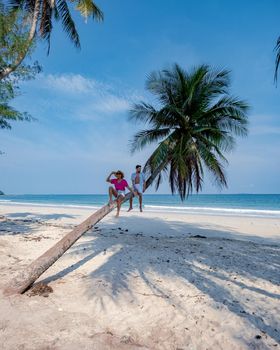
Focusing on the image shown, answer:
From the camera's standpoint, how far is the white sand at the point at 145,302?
3.04m

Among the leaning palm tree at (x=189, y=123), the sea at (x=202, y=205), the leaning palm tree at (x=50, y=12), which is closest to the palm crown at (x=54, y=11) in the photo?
the leaning palm tree at (x=50, y=12)

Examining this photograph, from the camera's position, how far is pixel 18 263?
558 cm

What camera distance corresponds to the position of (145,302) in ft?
12.9

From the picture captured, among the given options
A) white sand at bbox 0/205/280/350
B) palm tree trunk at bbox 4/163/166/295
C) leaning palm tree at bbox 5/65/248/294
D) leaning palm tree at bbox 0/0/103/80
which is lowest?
white sand at bbox 0/205/280/350

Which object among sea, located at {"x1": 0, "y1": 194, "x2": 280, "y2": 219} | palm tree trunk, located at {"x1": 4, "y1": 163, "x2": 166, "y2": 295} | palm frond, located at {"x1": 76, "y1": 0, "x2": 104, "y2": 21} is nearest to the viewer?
palm tree trunk, located at {"x1": 4, "y1": 163, "x2": 166, "y2": 295}

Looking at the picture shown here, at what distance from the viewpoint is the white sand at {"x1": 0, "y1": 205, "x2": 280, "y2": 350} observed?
3037 millimetres

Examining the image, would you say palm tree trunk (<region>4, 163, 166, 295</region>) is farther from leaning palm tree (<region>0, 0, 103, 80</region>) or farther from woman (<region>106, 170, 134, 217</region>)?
leaning palm tree (<region>0, 0, 103, 80</region>)

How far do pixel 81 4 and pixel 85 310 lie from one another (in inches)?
474

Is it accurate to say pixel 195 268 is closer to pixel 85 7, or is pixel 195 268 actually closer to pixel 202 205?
pixel 85 7

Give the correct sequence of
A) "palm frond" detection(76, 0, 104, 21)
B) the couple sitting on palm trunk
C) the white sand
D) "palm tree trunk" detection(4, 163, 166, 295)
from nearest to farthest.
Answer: the white sand → "palm tree trunk" detection(4, 163, 166, 295) → the couple sitting on palm trunk → "palm frond" detection(76, 0, 104, 21)

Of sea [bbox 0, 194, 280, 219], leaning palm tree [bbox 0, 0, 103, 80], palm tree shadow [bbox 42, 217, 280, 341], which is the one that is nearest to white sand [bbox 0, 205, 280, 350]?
palm tree shadow [bbox 42, 217, 280, 341]

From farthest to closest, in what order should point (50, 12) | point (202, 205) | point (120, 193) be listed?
point (202, 205) → point (50, 12) → point (120, 193)

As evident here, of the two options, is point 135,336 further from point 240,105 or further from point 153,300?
point 240,105

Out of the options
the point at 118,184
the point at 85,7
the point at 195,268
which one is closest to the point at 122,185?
the point at 118,184
